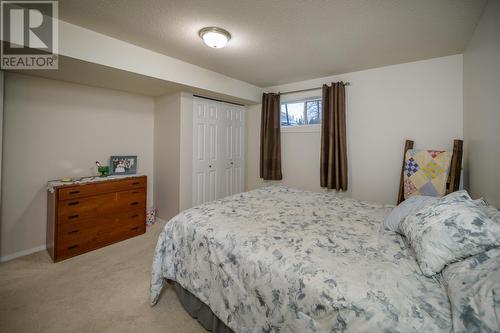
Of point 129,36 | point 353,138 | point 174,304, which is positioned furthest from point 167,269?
point 353,138

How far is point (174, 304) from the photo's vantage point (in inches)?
68.6

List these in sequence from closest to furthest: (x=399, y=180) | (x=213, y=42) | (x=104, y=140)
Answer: (x=213, y=42)
(x=399, y=180)
(x=104, y=140)

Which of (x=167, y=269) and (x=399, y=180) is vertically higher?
(x=399, y=180)

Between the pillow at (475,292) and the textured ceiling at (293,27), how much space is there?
5.80 feet

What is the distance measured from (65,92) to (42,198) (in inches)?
50.9

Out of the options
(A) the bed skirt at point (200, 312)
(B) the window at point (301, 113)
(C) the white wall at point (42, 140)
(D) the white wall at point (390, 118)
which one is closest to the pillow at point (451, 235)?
(A) the bed skirt at point (200, 312)

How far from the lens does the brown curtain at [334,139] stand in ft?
10.2

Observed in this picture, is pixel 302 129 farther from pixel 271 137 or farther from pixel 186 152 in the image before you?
pixel 186 152

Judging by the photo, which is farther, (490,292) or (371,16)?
(371,16)

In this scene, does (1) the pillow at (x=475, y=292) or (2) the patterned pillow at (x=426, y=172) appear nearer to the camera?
(1) the pillow at (x=475, y=292)

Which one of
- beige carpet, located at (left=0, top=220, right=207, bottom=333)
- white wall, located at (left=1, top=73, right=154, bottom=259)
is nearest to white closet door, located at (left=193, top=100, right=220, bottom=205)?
white wall, located at (left=1, top=73, right=154, bottom=259)

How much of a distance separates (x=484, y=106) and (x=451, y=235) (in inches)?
57.8

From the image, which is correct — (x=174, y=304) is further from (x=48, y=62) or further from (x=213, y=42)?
(x=48, y=62)

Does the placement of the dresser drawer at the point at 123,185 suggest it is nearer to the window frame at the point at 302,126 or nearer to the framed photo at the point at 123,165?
the framed photo at the point at 123,165
